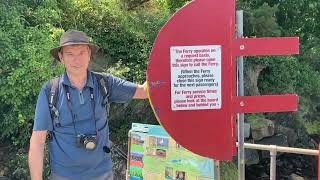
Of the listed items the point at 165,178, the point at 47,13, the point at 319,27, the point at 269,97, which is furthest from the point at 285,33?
the point at 269,97

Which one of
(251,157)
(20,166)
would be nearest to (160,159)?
(20,166)

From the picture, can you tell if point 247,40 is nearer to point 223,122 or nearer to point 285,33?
point 223,122

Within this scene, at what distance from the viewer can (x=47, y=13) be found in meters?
7.04

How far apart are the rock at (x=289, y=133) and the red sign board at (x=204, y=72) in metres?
7.73

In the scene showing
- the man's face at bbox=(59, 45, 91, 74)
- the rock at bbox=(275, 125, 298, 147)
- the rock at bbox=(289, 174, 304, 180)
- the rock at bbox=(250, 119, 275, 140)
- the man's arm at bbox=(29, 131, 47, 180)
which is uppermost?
the man's face at bbox=(59, 45, 91, 74)

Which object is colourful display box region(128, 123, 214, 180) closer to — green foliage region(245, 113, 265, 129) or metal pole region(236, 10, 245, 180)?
metal pole region(236, 10, 245, 180)

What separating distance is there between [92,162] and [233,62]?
3.47 ft

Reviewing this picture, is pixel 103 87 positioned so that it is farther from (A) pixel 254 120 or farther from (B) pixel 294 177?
(B) pixel 294 177

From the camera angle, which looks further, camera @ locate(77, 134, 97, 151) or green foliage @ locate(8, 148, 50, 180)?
green foliage @ locate(8, 148, 50, 180)

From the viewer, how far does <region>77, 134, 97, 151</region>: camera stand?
308 centimetres

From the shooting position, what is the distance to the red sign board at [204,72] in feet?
9.66

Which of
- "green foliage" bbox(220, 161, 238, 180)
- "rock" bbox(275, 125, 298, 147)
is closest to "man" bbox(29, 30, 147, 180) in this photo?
"green foliage" bbox(220, 161, 238, 180)

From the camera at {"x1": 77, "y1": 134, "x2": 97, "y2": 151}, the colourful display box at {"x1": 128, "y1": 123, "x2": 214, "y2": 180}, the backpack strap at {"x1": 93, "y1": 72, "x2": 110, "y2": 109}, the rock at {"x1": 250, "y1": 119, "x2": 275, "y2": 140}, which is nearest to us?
the camera at {"x1": 77, "y1": 134, "x2": 97, "y2": 151}

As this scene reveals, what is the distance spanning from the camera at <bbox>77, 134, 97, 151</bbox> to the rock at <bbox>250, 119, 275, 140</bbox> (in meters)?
6.84
